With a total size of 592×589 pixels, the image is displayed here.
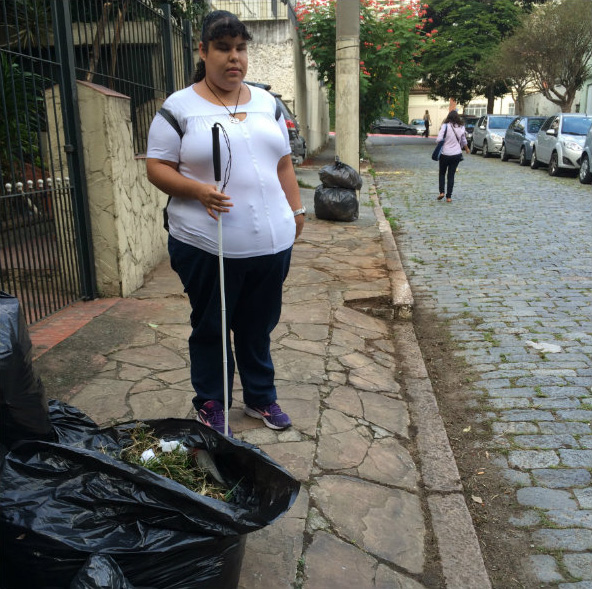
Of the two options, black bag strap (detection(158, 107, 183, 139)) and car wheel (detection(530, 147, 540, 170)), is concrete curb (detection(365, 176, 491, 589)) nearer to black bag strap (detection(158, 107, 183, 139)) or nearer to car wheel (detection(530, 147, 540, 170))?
black bag strap (detection(158, 107, 183, 139))

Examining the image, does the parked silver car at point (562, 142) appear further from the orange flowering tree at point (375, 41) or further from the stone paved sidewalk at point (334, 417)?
the stone paved sidewalk at point (334, 417)

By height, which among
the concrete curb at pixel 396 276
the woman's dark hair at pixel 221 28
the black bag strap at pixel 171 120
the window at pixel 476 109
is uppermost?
the woman's dark hair at pixel 221 28

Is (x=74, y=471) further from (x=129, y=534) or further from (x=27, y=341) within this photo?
(x=27, y=341)

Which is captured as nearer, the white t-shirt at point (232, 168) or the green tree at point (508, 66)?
the white t-shirt at point (232, 168)

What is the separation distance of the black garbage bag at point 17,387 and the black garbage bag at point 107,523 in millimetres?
95

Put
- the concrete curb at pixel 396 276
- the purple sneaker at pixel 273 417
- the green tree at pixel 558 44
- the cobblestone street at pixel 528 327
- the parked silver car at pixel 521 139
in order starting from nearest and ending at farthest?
the cobblestone street at pixel 528 327
the purple sneaker at pixel 273 417
the concrete curb at pixel 396 276
the parked silver car at pixel 521 139
the green tree at pixel 558 44

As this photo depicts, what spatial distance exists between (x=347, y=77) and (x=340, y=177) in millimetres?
1981

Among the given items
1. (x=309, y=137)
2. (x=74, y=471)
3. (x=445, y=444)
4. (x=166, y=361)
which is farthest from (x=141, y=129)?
(x=309, y=137)

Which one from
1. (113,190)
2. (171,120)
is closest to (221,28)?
(171,120)

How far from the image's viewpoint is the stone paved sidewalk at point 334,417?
102 inches

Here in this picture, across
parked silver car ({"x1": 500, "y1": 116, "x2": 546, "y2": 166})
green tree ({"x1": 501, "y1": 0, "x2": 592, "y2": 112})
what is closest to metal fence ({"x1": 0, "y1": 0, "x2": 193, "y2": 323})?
parked silver car ({"x1": 500, "y1": 116, "x2": 546, "y2": 166})

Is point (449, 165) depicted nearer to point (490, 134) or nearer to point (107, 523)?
point (107, 523)

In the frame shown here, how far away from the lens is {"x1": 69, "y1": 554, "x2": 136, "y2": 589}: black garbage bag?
1.68 m

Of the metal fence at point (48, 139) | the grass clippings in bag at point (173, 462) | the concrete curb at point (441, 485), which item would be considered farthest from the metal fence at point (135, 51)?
the grass clippings in bag at point (173, 462)
